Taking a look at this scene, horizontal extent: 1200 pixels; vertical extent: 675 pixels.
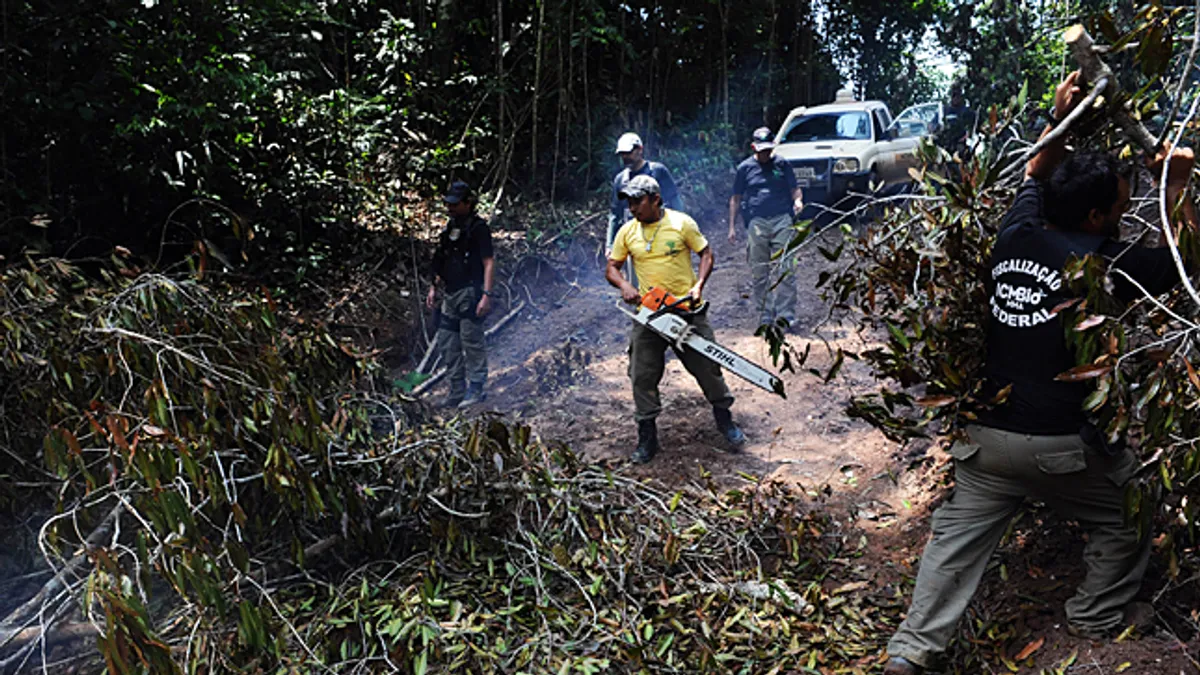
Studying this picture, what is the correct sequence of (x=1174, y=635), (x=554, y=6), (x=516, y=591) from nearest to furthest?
(x=1174, y=635) → (x=516, y=591) → (x=554, y=6)

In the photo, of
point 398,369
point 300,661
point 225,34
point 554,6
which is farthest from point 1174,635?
point 554,6

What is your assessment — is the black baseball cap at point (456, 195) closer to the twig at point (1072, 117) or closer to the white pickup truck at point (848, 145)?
the twig at point (1072, 117)

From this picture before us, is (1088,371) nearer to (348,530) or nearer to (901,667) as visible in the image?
(901,667)

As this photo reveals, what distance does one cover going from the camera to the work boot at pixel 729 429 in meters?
5.76

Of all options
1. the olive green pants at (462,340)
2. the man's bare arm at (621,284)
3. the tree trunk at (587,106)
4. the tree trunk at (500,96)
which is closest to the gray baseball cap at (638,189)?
the man's bare arm at (621,284)

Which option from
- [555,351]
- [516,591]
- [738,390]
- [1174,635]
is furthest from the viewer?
[555,351]

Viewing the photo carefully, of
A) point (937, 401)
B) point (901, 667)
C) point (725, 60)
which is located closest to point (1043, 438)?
point (937, 401)

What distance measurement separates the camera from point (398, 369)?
8664mm

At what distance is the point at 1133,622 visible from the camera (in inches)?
120

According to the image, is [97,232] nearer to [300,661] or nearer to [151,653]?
[300,661]

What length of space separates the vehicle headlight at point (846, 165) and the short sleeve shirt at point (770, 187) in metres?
4.25

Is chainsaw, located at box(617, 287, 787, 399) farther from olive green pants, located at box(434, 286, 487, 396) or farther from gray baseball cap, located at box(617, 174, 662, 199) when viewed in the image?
olive green pants, located at box(434, 286, 487, 396)

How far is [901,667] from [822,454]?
2579 millimetres

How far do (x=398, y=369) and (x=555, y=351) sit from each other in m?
1.61
